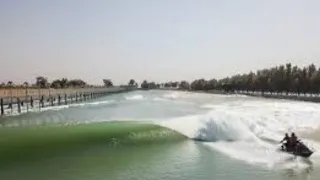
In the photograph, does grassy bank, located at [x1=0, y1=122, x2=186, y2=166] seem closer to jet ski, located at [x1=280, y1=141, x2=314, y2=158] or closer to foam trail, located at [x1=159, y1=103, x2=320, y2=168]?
foam trail, located at [x1=159, y1=103, x2=320, y2=168]

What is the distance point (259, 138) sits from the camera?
42.5m

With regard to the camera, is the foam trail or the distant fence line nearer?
the foam trail

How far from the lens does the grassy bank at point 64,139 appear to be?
114ft

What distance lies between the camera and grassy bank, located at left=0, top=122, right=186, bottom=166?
34875 millimetres

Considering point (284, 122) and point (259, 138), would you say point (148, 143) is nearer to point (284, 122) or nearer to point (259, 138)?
point (259, 138)

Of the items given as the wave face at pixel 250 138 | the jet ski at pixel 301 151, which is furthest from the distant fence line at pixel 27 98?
the jet ski at pixel 301 151

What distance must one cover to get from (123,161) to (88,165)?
2372 millimetres

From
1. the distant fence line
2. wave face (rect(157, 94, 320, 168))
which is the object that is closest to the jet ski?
wave face (rect(157, 94, 320, 168))

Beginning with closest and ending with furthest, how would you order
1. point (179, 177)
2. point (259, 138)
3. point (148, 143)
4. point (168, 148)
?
point (179, 177) < point (168, 148) < point (148, 143) < point (259, 138)

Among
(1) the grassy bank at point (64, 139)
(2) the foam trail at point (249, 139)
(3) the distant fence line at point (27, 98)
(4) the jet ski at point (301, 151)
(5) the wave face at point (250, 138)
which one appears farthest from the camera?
(3) the distant fence line at point (27, 98)

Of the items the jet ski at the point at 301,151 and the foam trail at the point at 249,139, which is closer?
the foam trail at the point at 249,139

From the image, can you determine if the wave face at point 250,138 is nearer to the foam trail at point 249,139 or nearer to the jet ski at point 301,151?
the foam trail at point 249,139

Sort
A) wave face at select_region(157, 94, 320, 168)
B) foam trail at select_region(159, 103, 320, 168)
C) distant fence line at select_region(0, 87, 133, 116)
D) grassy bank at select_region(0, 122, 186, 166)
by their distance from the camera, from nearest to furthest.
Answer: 1. foam trail at select_region(159, 103, 320, 168)
2. wave face at select_region(157, 94, 320, 168)
3. grassy bank at select_region(0, 122, 186, 166)
4. distant fence line at select_region(0, 87, 133, 116)

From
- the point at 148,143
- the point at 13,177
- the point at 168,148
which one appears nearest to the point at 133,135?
the point at 148,143
